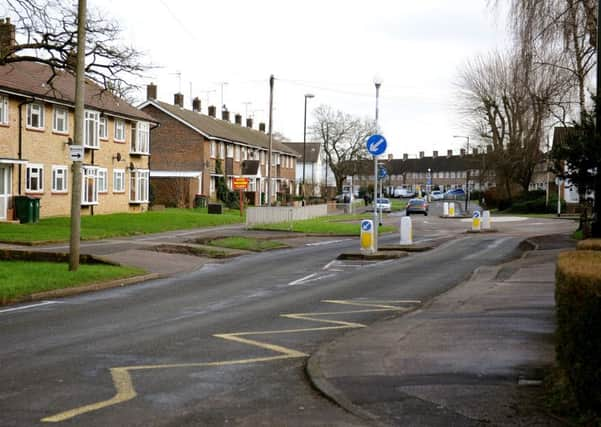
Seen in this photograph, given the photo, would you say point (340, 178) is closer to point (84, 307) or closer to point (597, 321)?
point (84, 307)

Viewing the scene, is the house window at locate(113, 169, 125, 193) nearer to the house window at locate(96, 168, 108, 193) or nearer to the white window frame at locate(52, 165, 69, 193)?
the house window at locate(96, 168, 108, 193)

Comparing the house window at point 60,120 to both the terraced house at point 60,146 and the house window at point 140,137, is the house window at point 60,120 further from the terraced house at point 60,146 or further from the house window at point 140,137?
the house window at point 140,137

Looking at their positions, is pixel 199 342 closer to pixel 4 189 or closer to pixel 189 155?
pixel 4 189

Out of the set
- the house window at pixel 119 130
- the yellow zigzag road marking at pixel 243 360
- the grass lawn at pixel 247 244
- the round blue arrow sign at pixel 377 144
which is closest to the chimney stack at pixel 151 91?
the house window at pixel 119 130

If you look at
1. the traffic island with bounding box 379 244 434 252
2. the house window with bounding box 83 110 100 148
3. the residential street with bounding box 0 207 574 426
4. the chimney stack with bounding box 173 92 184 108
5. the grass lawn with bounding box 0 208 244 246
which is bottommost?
the residential street with bounding box 0 207 574 426

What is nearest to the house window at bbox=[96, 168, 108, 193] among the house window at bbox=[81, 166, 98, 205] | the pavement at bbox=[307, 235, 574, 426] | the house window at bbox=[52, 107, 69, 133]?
the house window at bbox=[81, 166, 98, 205]

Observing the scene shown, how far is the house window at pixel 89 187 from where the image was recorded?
4156cm

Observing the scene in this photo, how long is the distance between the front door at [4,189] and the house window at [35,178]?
1666mm

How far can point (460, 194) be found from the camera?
11806cm

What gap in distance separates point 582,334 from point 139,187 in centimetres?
4540

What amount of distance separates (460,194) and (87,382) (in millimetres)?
113242

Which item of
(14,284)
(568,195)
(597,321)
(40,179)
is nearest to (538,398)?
(597,321)

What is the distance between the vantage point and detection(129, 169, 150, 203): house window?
4866 centimetres

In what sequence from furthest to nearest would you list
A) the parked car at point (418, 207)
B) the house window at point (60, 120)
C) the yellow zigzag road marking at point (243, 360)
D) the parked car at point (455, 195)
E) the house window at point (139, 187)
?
the parked car at point (455, 195)
the parked car at point (418, 207)
the house window at point (139, 187)
the house window at point (60, 120)
the yellow zigzag road marking at point (243, 360)
